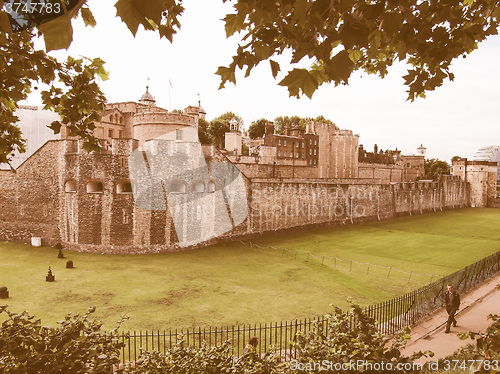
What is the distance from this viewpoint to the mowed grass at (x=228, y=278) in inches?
530

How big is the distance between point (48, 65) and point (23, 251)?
2253 cm

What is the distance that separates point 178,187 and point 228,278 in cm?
943

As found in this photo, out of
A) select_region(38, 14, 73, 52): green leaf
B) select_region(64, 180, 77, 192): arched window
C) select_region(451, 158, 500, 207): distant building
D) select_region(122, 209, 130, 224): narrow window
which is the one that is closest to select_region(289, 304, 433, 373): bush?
select_region(38, 14, 73, 52): green leaf

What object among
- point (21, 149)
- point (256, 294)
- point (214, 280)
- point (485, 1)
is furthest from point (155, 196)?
point (485, 1)

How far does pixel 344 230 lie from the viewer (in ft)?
108

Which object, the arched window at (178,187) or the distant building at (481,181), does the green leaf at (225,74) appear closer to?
the arched window at (178,187)

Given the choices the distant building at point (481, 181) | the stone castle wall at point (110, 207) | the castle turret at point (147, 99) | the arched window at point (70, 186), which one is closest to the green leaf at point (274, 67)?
the stone castle wall at point (110, 207)

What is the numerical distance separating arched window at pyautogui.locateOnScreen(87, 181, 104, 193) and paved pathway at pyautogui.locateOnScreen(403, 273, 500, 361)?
66.7ft

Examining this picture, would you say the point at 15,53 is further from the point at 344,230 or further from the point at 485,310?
the point at 344,230

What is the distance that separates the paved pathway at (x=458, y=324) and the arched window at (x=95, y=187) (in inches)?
801

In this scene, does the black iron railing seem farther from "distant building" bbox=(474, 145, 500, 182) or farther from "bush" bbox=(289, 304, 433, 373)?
"distant building" bbox=(474, 145, 500, 182)

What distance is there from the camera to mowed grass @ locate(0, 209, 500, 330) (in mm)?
13461

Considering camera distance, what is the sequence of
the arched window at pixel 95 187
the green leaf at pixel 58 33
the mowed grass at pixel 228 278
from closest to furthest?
the green leaf at pixel 58 33
the mowed grass at pixel 228 278
the arched window at pixel 95 187

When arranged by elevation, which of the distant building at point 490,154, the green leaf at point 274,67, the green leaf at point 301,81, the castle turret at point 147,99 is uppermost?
the castle turret at point 147,99
